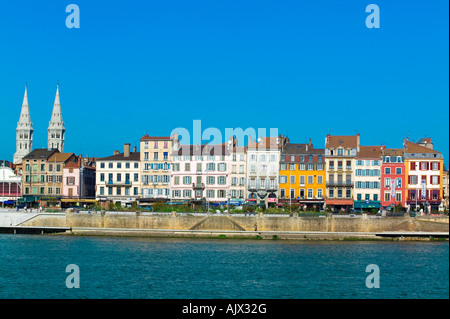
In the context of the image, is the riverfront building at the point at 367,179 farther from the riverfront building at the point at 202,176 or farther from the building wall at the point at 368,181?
the riverfront building at the point at 202,176

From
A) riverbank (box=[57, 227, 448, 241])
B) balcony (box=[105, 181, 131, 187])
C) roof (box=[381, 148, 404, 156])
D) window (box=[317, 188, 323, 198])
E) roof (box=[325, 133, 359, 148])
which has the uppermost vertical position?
roof (box=[325, 133, 359, 148])

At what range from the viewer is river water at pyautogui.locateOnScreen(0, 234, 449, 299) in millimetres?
35219

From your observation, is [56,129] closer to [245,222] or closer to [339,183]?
[339,183]

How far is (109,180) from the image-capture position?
3398 inches

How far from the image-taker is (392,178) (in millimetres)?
Answer: 79750

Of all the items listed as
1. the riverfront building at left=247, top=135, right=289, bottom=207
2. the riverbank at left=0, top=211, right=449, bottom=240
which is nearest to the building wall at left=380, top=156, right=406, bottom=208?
the riverfront building at left=247, top=135, right=289, bottom=207

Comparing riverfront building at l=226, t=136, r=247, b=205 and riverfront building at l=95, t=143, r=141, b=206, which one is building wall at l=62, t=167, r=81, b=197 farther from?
riverfront building at l=226, t=136, r=247, b=205

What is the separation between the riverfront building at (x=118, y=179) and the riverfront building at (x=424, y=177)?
33886 mm

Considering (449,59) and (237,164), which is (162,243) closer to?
(237,164)

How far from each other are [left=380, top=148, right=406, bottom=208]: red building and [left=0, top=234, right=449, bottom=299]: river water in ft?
67.7

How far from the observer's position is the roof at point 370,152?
80650mm

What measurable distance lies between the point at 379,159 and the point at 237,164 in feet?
56.8

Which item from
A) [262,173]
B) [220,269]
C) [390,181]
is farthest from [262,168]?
[220,269]
